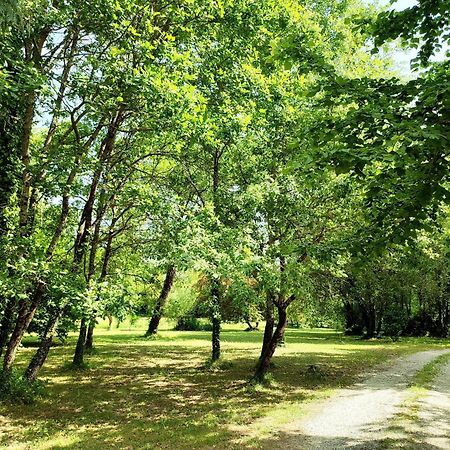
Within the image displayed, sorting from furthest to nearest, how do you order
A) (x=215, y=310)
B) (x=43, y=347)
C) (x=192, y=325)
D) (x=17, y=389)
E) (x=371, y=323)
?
1. (x=192, y=325)
2. (x=371, y=323)
3. (x=215, y=310)
4. (x=43, y=347)
5. (x=17, y=389)

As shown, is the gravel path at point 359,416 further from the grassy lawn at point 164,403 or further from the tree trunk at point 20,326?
the tree trunk at point 20,326

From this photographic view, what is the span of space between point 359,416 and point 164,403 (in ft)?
20.9

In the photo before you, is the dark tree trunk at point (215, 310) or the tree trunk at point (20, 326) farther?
the dark tree trunk at point (215, 310)

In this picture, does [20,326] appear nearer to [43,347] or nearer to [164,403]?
[43,347]

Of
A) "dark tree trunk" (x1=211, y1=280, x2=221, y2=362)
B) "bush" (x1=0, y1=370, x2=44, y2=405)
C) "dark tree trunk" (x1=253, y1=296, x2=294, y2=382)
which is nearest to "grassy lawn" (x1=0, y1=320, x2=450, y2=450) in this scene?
"bush" (x1=0, y1=370, x2=44, y2=405)

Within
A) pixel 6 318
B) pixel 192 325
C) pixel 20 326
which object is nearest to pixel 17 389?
pixel 20 326

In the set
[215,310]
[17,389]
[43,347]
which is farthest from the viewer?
[215,310]

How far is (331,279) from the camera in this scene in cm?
1717

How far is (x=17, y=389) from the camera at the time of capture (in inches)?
512

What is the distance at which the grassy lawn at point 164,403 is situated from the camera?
34.0 ft

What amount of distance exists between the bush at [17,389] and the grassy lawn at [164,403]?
0.36 metres

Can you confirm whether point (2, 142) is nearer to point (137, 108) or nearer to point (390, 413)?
point (137, 108)

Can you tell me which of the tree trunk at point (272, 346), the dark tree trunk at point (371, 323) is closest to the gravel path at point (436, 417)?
the tree trunk at point (272, 346)

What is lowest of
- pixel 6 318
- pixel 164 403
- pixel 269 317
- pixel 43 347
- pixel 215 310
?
pixel 164 403
